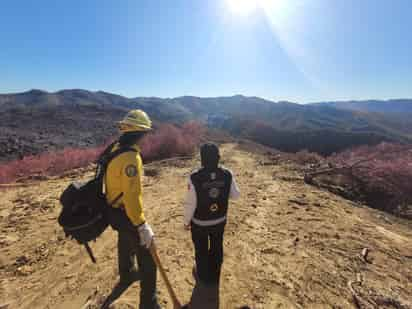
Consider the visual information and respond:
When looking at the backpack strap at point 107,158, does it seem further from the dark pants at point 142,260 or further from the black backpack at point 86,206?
the dark pants at point 142,260

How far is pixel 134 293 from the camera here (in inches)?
101

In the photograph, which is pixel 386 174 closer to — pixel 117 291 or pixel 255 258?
pixel 255 258

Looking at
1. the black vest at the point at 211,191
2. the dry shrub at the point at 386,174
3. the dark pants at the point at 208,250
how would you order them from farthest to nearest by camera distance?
the dry shrub at the point at 386,174 < the dark pants at the point at 208,250 < the black vest at the point at 211,191

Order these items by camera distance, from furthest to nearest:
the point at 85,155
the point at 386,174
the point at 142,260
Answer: the point at 85,155 → the point at 386,174 → the point at 142,260

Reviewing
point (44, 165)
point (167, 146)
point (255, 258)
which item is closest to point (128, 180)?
point (255, 258)

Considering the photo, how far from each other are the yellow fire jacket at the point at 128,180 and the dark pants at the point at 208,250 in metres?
0.75

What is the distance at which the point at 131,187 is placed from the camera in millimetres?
1897

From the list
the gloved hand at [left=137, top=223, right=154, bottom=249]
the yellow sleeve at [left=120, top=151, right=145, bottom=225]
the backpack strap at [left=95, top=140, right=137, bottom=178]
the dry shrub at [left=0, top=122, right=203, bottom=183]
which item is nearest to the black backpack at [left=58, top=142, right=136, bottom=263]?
the backpack strap at [left=95, top=140, right=137, bottom=178]

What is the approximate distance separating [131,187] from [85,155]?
14768 millimetres

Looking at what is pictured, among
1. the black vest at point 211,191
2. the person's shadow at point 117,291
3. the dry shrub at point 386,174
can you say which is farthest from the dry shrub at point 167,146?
the black vest at point 211,191

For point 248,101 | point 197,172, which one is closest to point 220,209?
point 197,172

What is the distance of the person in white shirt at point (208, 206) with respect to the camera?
89.7 inches

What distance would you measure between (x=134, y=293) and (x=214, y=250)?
108 cm

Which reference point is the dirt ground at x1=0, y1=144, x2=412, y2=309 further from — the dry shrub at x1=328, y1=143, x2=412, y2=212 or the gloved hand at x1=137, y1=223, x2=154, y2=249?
the dry shrub at x1=328, y1=143, x2=412, y2=212
